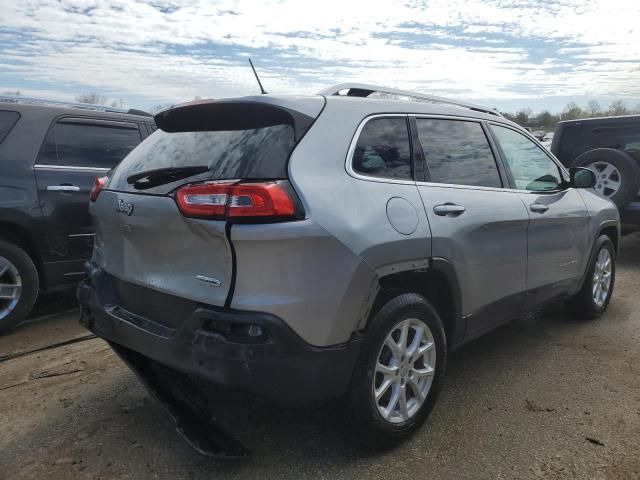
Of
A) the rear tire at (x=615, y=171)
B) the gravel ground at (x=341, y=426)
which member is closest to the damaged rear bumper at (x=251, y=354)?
the gravel ground at (x=341, y=426)

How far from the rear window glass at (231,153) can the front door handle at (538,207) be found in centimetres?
208

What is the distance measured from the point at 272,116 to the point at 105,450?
6.05 ft

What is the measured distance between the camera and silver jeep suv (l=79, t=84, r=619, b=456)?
2.32m

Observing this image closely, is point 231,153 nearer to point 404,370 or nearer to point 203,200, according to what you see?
point 203,200

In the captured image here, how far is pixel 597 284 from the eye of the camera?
4984mm

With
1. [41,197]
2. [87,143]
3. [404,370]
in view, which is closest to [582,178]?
[404,370]

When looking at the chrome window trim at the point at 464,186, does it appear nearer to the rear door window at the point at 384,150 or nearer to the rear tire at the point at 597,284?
the rear door window at the point at 384,150

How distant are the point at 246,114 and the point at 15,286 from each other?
2849 millimetres

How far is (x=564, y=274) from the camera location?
14.1ft

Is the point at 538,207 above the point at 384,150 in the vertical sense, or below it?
below

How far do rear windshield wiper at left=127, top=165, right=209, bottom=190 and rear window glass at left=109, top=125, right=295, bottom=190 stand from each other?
3 centimetres

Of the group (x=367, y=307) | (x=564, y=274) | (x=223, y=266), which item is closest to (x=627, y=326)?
(x=564, y=274)

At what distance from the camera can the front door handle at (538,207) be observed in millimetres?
3840

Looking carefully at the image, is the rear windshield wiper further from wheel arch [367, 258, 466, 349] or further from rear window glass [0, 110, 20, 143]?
rear window glass [0, 110, 20, 143]
